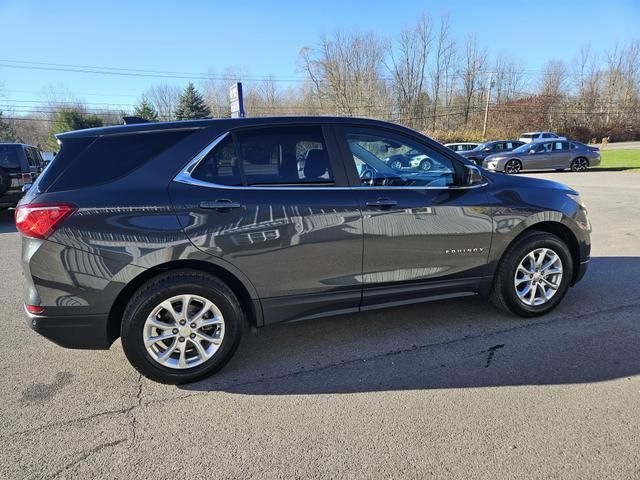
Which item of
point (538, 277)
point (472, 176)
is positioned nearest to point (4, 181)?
point (472, 176)

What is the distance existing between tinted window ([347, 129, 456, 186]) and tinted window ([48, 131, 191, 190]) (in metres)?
1.32

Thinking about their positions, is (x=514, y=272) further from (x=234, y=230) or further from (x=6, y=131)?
(x=6, y=131)

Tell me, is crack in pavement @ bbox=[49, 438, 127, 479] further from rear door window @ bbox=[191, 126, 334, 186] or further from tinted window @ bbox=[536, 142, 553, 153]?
tinted window @ bbox=[536, 142, 553, 153]

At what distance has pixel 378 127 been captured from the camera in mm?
3424

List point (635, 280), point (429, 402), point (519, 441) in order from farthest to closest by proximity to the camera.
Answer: point (635, 280) < point (429, 402) < point (519, 441)

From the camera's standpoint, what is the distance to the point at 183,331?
2.91 metres

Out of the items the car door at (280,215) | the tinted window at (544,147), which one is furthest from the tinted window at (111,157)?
the tinted window at (544,147)

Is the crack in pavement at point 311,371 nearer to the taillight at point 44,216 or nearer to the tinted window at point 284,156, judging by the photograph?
the taillight at point 44,216

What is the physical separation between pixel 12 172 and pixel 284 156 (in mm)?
10248

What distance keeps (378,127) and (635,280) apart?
12.3 feet

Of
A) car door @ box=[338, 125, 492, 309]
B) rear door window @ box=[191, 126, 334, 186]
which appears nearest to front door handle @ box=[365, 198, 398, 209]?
car door @ box=[338, 125, 492, 309]

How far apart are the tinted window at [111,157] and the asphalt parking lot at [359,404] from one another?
4.71 feet

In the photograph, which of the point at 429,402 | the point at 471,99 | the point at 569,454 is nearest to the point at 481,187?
the point at 429,402

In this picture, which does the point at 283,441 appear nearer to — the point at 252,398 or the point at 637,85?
the point at 252,398
